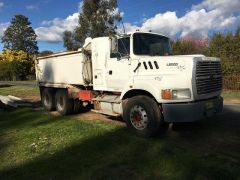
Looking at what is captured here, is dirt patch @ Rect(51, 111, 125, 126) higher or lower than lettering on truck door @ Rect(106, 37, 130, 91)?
lower

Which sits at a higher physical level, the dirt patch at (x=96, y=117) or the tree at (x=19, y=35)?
the tree at (x=19, y=35)

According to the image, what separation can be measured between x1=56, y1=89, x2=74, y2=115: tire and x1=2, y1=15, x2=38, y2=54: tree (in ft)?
288

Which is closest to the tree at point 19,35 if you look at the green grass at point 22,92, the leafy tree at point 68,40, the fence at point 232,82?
the leafy tree at point 68,40

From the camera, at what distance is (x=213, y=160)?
22.7ft

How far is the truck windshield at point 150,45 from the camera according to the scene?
9587mm

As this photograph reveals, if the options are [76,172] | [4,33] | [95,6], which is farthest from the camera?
[4,33]

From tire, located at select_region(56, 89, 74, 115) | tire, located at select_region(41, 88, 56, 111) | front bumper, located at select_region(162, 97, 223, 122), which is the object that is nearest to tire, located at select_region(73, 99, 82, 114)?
tire, located at select_region(56, 89, 74, 115)

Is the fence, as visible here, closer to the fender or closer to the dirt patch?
the dirt patch

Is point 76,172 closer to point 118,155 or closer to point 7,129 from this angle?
point 118,155

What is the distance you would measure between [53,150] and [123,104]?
2399 millimetres

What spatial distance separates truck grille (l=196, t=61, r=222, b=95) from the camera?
8289 mm

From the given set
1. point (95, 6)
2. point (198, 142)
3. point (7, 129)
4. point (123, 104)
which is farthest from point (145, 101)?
point (95, 6)

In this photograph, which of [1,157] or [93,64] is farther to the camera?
[93,64]

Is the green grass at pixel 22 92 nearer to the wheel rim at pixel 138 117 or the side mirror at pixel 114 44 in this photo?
the side mirror at pixel 114 44
